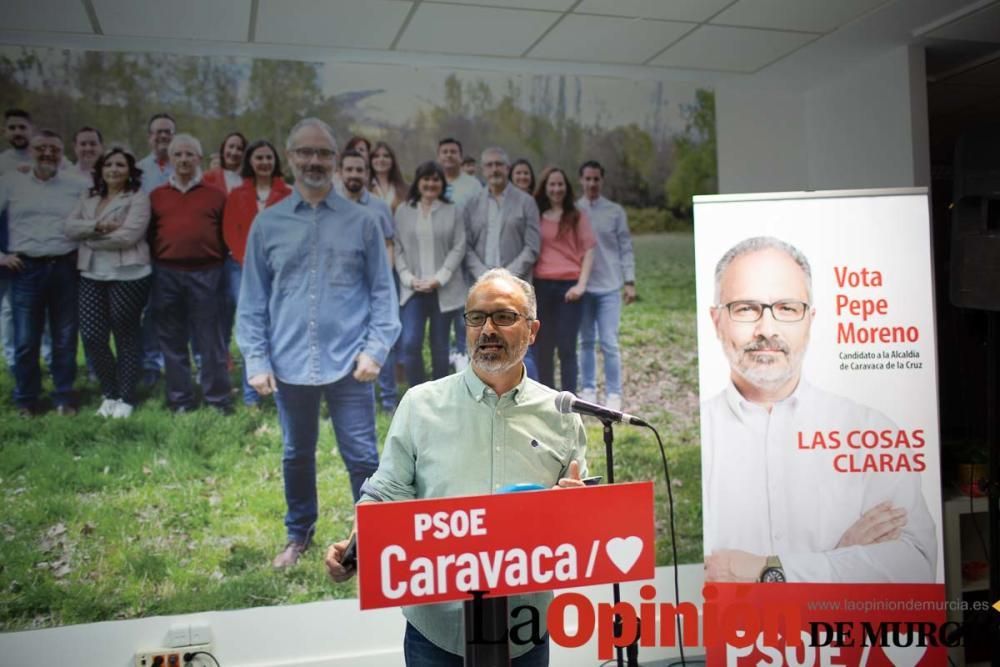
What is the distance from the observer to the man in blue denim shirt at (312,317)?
354 centimetres

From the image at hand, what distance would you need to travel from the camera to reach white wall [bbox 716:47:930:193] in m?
3.81

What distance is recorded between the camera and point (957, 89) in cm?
431

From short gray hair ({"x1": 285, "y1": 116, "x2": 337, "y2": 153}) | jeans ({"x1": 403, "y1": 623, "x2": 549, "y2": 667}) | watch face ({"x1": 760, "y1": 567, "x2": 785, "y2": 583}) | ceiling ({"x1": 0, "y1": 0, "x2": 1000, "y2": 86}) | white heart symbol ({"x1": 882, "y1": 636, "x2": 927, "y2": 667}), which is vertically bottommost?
white heart symbol ({"x1": 882, "y1": 636, "x2": 927, "y2": 667})

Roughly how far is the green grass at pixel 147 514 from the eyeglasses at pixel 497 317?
1.95 m

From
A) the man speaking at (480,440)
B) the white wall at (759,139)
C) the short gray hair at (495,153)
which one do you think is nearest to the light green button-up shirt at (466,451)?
the man speaking at (480,440)

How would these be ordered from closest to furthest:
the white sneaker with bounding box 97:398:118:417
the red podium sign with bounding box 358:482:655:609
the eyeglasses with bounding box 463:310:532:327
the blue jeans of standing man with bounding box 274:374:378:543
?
the red podium sign with bounding box 358:482:655:609 < the eyeglasses with bounding box 463:310:532:327 < the white sneaker with bounding box 97:398:118:417 < the blue jeans of standing man with bounding box 274:374:378:543

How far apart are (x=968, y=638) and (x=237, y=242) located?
3978 millimetres

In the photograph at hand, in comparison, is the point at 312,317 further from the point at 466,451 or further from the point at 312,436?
the point at 466,451

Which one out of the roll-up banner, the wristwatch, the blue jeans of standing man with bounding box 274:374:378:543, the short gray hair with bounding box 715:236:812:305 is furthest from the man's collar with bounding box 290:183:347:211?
the wristwatch

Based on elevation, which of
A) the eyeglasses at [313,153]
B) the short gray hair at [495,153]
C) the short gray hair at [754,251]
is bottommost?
the short gray hair at [754,251]

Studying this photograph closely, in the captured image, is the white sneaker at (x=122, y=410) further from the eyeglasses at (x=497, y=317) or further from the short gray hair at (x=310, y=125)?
the eyeglasses at (x=497, y=317)

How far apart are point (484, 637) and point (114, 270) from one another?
9.04 feet

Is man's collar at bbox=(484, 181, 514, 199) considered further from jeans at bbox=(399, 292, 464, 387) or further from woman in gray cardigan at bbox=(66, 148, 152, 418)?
woman in gray cardigan at bbox=(66, 148, 152, 418)

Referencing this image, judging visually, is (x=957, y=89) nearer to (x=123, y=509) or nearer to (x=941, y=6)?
(x=941, y=6)
